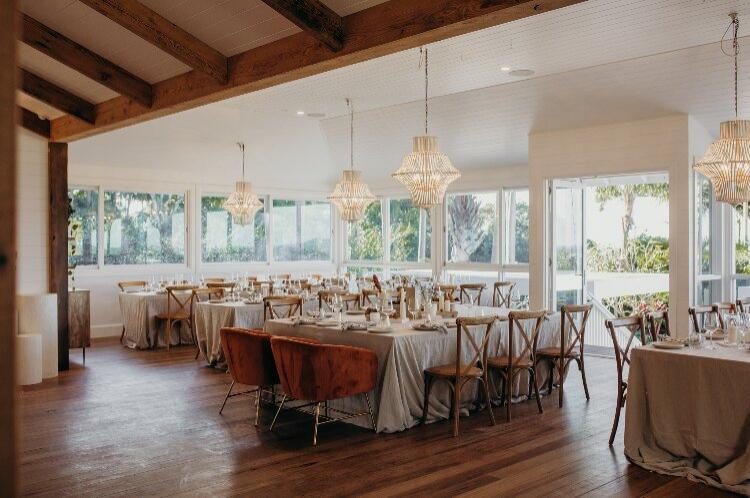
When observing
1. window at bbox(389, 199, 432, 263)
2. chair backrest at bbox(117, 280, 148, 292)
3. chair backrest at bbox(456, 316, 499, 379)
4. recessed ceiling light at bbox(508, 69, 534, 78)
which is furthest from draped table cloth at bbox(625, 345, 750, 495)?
window at bbox(389, 199, 432, 263)

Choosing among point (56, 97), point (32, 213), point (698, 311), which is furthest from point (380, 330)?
point (32, 213)

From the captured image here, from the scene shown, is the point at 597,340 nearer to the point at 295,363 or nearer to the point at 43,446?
the point at 295,363

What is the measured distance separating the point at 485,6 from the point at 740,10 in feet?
10.2

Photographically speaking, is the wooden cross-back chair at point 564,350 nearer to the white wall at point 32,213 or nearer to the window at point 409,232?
the white wall at point 32,213

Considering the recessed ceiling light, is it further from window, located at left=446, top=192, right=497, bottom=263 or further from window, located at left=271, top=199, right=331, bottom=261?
window, located at left=271, top=199, right=331, bottom=261

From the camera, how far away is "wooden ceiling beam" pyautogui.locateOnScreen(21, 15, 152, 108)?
21.0 feet

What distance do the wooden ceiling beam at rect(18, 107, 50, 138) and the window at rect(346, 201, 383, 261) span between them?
269 inches

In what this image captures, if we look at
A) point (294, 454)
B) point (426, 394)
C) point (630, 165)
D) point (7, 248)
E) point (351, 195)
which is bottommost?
point (294, 454)

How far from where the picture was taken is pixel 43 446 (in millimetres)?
5059

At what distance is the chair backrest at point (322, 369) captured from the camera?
5.09 meters

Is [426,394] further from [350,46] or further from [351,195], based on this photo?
[351,195]

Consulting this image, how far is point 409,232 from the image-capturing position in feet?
43.8

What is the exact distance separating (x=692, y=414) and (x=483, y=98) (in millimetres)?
5793

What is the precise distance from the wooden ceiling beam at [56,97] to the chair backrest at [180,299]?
2781mm
